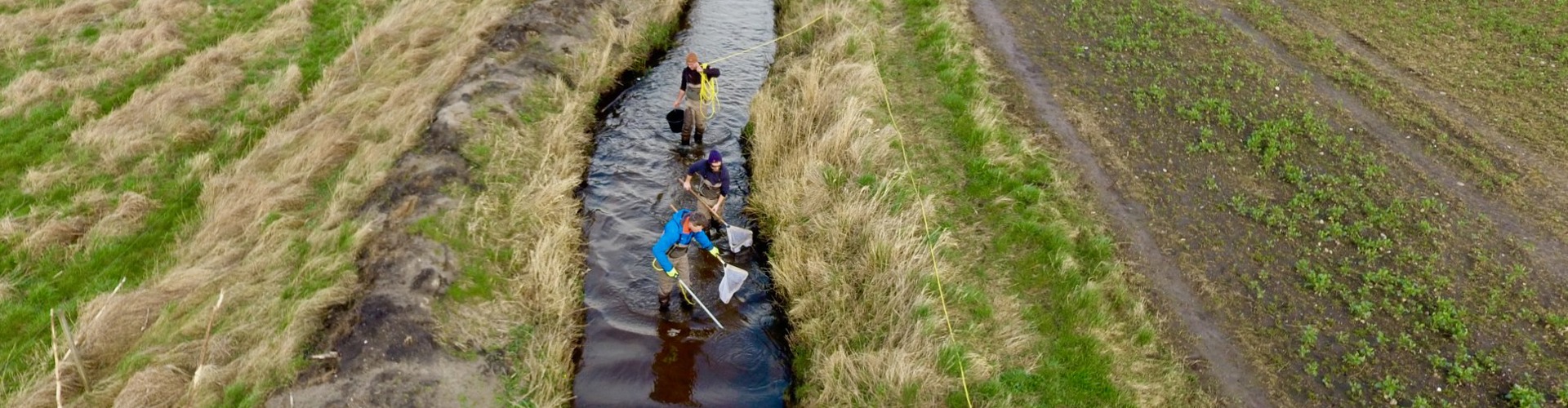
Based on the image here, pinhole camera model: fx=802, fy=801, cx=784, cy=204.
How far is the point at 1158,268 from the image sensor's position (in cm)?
1154

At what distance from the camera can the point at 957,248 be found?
11.8 meters

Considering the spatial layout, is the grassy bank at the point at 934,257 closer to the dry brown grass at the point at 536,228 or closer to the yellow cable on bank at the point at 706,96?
the yellow cable on bank at the point at 706,96

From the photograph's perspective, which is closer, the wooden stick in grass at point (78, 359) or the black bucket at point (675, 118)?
the wooden stick in grass at point (78, 359)

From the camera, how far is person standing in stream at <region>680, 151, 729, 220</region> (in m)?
12.4

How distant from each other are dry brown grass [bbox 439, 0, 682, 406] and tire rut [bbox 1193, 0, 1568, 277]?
13788 millimetres

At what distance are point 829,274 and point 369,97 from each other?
31.3 ft

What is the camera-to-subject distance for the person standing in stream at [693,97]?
14.8 meters

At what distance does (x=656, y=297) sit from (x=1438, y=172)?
13.4 metres

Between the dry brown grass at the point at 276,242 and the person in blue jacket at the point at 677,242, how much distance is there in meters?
3.73

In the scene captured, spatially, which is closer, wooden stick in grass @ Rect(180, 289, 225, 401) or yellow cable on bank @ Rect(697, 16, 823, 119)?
wooden stick in grass @ Rect(180, 289, 225, 401)

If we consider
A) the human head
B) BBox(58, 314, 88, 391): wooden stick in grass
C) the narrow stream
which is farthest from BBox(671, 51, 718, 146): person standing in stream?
BBox(58, 314, 88, 391): wooden stick in grass

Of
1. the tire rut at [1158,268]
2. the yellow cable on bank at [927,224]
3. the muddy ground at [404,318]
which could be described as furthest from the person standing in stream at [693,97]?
the tire rut at [1158,268]

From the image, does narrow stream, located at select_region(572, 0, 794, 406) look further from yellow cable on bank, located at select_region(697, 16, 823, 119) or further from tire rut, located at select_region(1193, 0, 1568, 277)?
tire rut, located at select_region(1193, 0, 1568, 277)

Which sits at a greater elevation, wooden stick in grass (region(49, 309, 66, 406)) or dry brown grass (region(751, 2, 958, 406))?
wooden stick in grass (region(49, 309, 66, 406))
